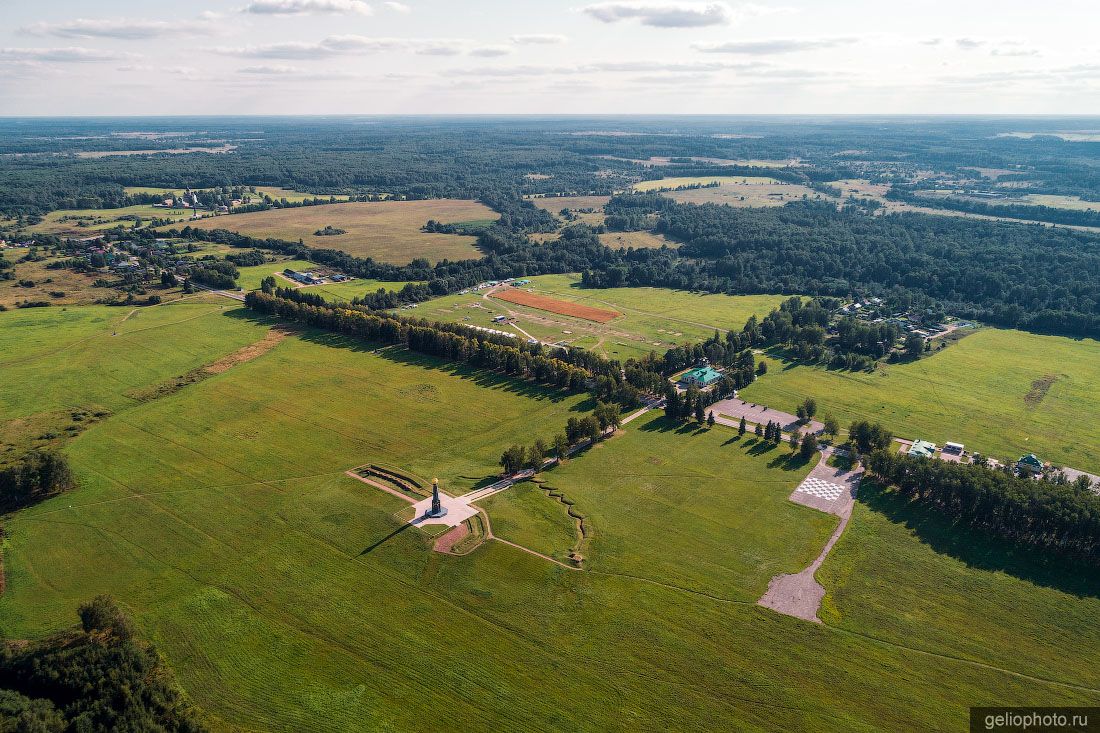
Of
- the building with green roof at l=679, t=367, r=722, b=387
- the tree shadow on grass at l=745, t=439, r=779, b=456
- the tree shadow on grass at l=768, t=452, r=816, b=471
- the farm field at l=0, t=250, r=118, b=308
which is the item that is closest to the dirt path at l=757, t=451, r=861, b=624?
the tree shadow on grass at l=768, t=452, r=816, b=471

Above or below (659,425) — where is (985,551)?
below

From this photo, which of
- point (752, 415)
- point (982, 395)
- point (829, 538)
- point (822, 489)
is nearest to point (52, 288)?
point (752, 415)

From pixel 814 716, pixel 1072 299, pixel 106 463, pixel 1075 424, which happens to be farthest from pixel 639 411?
pixel 1072 299

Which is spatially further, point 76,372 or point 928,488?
point 76,372

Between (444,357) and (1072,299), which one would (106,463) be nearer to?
(444,357)

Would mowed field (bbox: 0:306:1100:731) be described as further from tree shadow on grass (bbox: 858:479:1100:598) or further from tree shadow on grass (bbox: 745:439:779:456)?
tree shadow on grass (bbox: 858:479:1100:598)

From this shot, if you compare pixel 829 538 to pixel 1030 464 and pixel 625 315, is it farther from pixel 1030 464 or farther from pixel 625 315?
pixel 625 315

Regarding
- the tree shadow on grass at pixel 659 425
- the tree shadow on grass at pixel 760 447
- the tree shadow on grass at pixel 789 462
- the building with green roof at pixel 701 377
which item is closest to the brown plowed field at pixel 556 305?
the building with green roof at pixel 701 377
